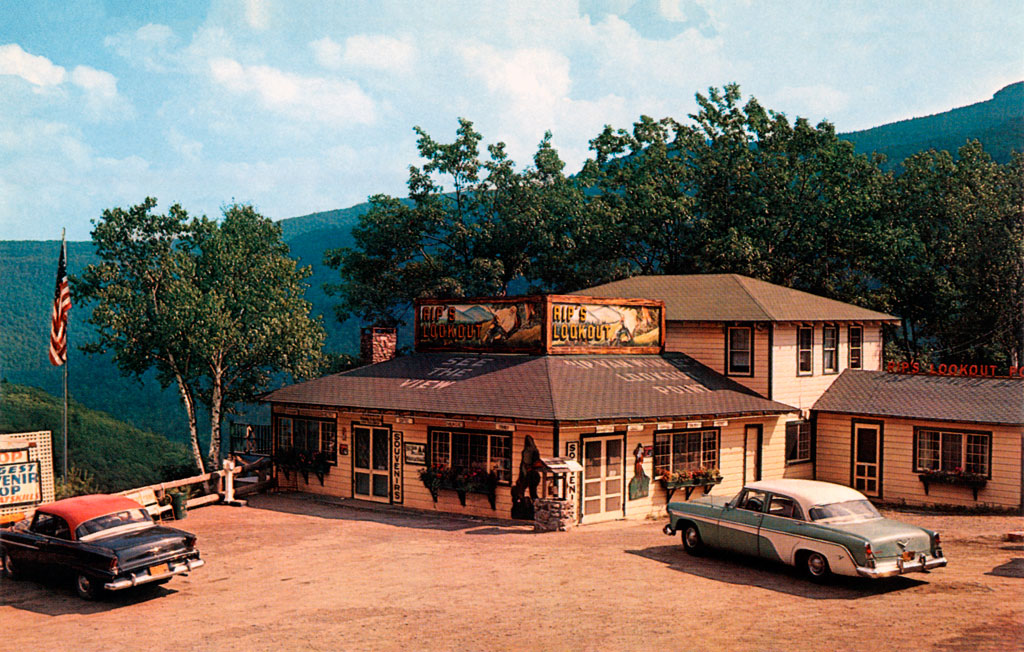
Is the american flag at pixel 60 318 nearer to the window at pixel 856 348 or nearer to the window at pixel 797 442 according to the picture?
the window at pixel 797 442

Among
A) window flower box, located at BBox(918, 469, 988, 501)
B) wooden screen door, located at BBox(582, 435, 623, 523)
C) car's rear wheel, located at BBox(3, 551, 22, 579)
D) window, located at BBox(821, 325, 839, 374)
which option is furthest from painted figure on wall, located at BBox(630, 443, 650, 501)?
car's rear wheel, located at BBox(3, 551, 22, 579)

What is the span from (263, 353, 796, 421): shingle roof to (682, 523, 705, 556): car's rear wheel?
4.72 meters

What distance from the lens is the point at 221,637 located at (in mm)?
13125

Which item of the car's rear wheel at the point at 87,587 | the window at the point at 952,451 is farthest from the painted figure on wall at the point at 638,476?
the car's rear wheel at the point at 87,587

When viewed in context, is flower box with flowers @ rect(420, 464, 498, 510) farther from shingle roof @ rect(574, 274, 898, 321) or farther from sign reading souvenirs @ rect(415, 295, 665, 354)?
shingle roof @ rect(574, 274, 898, 321)

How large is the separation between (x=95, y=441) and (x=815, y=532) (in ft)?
202

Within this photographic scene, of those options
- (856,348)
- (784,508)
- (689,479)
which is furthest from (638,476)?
(856,348)

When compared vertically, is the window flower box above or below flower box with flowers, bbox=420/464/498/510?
below

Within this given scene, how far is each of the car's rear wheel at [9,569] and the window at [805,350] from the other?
24.2 m

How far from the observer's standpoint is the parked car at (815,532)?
1500 centimetres

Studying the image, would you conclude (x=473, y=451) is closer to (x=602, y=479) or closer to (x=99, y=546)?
(x=602, y=479)

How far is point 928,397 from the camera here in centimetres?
2783

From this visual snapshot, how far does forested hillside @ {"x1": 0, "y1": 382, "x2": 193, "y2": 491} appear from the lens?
198ft

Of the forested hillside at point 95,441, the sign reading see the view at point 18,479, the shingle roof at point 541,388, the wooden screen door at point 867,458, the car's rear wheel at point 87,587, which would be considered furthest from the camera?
the forested hillside at point 95,441
